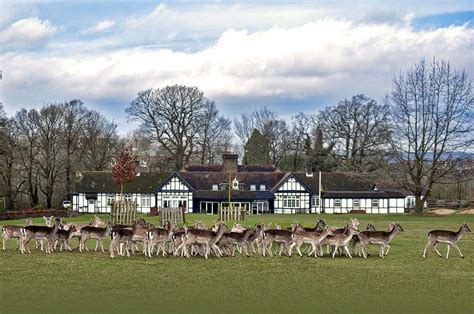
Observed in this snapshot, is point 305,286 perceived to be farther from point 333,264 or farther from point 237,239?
point 237,239

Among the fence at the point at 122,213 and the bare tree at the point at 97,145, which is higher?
the bare tree at the point at 97,145

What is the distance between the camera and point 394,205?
290ft

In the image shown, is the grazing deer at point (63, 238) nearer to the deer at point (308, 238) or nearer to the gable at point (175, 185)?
the deer at point (308, 238)

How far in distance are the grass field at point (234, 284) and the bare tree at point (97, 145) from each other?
2516 inches

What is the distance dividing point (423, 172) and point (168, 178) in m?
31.3

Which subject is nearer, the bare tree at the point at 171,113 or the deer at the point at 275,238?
the deer at the point at 275,238

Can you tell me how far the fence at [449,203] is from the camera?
82.1m

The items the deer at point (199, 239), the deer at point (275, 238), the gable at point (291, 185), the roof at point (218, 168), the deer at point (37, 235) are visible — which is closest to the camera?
the deer at point (199, 239)

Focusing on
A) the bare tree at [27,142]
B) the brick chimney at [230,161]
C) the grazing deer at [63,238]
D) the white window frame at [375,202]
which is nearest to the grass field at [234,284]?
the grazing deer at [63,238]

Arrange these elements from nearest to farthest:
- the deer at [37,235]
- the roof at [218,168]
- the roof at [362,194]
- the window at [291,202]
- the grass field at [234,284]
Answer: the grass field at [234,284], the deer at [37,235], the window at [291,202], the roof at [362,194], the roof at [218,168]

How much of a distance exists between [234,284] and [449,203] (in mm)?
72497

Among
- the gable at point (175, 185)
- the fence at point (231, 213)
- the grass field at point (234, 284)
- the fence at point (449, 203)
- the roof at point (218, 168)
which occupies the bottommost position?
the grass field at point (234, 284)

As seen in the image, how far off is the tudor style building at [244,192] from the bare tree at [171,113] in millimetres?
6349

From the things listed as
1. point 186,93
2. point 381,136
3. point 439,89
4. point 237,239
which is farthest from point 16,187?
point 237,239
